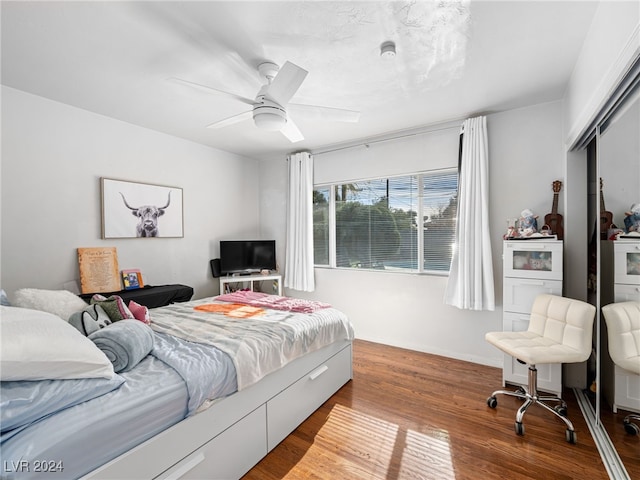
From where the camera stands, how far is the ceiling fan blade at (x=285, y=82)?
5.94ft

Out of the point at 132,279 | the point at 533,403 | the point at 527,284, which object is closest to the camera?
the point at 533,403

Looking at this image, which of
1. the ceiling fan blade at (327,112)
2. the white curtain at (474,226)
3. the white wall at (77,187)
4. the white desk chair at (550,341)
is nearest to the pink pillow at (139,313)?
the white wall at (77,187)

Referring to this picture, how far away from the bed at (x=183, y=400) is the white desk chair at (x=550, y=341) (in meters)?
1.36

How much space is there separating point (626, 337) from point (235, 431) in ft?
7.15

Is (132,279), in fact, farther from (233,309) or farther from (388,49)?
(388,49)

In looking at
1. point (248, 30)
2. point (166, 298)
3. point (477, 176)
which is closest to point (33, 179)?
point (166, 298)

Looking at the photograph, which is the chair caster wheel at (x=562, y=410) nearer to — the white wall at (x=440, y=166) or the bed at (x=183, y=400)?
the white wall at (x=440, y=166)

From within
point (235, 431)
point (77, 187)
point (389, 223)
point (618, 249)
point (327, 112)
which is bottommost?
point (235, 431)

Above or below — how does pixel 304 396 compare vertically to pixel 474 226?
below

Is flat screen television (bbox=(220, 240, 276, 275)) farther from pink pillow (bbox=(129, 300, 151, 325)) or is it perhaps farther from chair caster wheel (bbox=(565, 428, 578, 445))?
chair caster wheel (bbox=(565, 428, 578, 445))

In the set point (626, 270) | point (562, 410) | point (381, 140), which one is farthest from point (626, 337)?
point (381, 140)

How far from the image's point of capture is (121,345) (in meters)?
1.53

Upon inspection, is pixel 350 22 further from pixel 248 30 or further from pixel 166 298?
pixel 166 298

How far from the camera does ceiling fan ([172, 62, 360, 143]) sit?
1.88 metres
